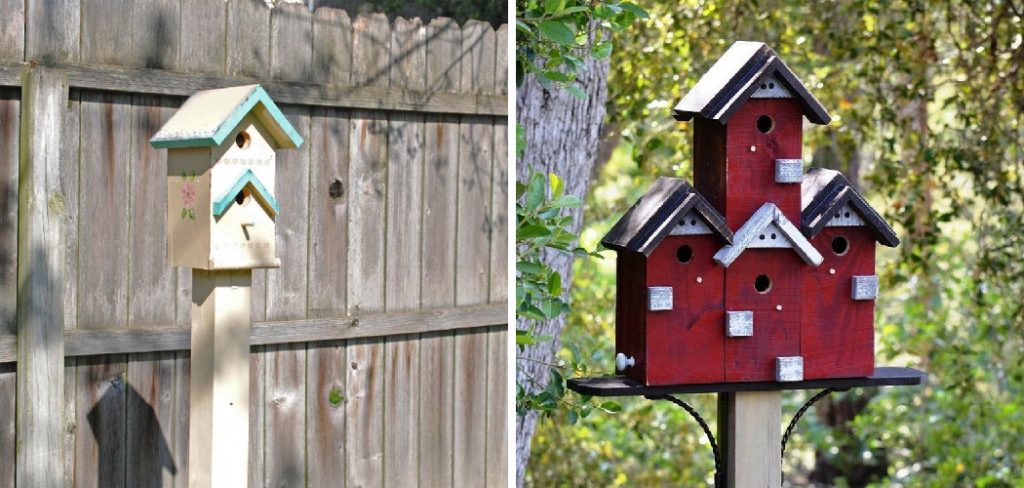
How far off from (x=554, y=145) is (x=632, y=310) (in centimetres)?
56

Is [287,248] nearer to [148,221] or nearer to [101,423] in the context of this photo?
[148,221]

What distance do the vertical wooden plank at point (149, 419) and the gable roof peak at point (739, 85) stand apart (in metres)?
0.74

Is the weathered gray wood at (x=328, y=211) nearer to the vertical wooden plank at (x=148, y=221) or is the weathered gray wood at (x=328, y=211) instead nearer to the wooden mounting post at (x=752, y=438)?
the vertical wooden plank at (x=148, y=221)

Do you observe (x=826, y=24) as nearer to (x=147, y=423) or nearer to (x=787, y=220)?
(x=787, y=220)

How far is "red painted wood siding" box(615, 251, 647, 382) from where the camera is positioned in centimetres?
119

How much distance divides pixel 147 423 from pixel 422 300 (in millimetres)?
432

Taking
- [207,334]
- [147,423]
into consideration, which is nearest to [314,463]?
[147,423]

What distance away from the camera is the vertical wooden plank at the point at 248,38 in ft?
4.85

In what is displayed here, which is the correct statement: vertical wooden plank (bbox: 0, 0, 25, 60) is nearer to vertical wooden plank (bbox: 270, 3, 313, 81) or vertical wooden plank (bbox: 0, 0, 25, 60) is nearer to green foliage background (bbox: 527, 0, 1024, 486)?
vertical wooden plank (bbox: 270, 3, 313, 81)

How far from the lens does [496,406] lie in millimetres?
1751

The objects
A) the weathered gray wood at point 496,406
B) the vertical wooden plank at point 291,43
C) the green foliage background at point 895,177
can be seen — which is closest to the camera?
the vertical wooden plank at point 291,43

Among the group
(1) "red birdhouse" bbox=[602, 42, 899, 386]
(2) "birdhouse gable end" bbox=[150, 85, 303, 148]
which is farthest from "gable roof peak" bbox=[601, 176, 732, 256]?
(2) "birdhouse gable end" bbox=[150, 85, 303, 148]

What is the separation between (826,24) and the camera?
2477mm

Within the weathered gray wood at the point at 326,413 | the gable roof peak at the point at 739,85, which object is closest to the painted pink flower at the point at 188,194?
the weathered gray wood at the point at 326,413
